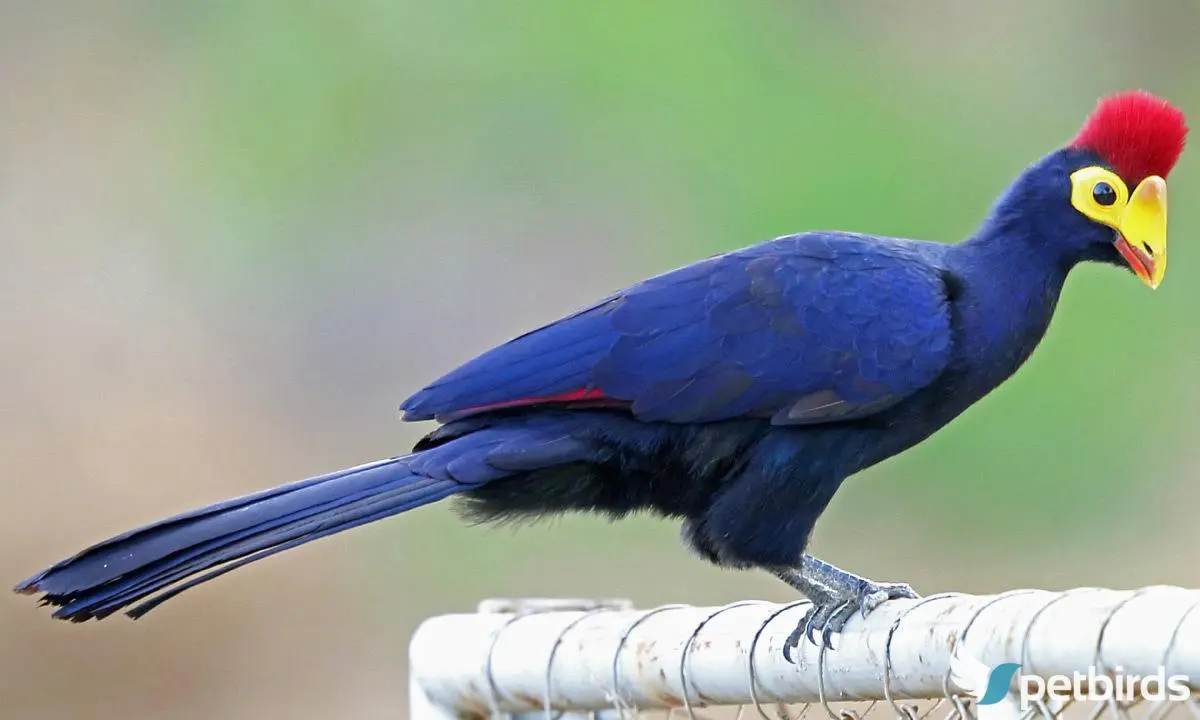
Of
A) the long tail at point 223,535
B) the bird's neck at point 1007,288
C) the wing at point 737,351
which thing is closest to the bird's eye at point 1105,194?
the bird's neck at point 1007,288

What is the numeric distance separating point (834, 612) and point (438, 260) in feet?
17.6

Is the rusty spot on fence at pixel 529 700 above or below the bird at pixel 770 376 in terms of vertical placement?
below

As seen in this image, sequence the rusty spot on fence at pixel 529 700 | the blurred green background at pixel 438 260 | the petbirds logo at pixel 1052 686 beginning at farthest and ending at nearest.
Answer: the blurred green background at pixel 438 260 → the rusty spot on fence at pixel 529 700 → the petbirds logo at pixel 1052 686

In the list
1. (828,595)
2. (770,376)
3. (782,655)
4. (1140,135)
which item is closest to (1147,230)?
(1140,135)

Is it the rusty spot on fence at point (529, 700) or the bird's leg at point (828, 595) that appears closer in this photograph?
the bird's leg at point (828, 595)

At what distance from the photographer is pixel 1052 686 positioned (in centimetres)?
172

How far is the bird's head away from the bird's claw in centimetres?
70

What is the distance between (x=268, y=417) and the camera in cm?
714

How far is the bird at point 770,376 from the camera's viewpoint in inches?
112

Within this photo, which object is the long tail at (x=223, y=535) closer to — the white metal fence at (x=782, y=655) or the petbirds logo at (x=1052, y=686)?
the white metal fence at (x=782, y=655)

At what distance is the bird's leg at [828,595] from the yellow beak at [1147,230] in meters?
0.68

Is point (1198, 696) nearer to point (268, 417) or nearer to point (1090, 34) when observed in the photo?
point (268, 417)

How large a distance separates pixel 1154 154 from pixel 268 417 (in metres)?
4.90

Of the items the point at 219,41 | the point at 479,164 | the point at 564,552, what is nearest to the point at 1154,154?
the point at 564,552
